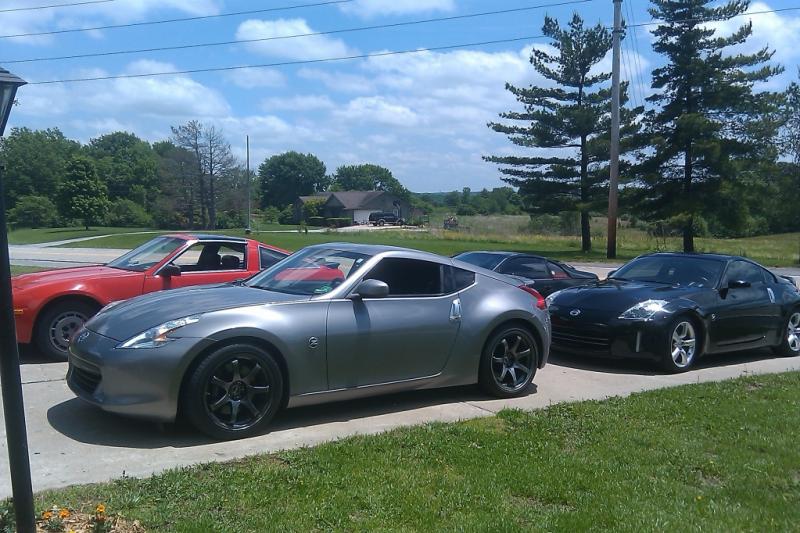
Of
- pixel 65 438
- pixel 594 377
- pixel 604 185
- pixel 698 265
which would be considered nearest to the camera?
pixel 65 438

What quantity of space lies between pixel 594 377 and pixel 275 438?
4.17 metres

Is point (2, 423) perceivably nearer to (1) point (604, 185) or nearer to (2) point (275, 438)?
(2) point (275, 438)

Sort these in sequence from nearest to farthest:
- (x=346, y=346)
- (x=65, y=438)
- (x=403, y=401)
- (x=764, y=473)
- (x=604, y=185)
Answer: (x=764, y=473) → (x=65, y=438) → (x=346, y=346) → (x=403, y=401) → (x=604, y=185)

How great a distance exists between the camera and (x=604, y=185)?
4212cm

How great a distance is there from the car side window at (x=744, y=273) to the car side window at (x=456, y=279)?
4.19 m

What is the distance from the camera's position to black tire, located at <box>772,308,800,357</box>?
31.9 feet

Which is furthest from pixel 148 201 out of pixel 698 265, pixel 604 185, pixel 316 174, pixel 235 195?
pixel 698 265

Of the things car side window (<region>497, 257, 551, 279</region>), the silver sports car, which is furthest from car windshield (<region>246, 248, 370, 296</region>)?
car side window (<region>497, 257, 551, 279</region>)

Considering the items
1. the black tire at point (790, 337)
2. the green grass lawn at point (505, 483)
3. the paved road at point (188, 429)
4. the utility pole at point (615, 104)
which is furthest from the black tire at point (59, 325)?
the utility pole at point (615, 104)

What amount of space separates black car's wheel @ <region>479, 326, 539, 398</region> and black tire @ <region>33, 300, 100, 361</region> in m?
4.49

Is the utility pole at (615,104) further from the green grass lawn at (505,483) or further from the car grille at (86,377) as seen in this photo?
the car grille at (86,377)

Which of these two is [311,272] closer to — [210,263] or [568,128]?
[210,263]

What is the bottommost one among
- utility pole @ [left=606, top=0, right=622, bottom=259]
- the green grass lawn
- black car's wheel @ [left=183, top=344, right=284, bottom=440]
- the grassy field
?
the grassy field

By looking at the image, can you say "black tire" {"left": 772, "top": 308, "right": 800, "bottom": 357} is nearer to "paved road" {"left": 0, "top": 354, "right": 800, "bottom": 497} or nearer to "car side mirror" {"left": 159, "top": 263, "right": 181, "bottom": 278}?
A: "paved road" {"left": 0, "top": 354, "right": 800, "bottom": 497}
